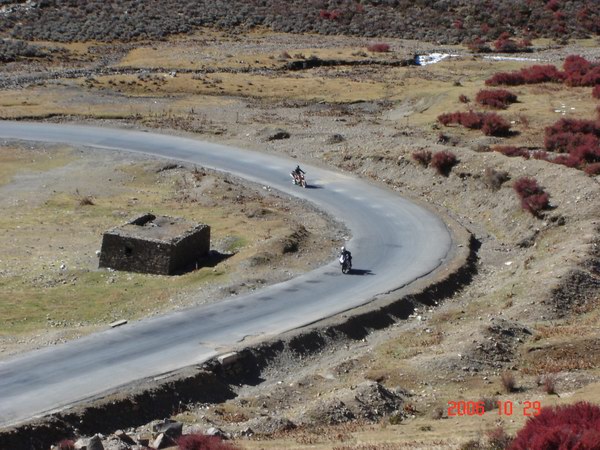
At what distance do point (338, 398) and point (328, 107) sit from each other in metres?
46.9

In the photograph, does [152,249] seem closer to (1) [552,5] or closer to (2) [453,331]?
(2) [453,331]

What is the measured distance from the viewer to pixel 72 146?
6075cm

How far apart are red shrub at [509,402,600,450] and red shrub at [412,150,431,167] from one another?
3293 cm

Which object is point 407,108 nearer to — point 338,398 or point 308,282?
point 308,282

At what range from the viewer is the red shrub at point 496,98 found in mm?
64312

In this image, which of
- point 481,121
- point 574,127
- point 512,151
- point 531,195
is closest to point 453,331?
point 531,195

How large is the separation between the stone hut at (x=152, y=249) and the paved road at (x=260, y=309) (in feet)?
17.6

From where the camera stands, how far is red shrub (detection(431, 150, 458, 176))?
2026 inches

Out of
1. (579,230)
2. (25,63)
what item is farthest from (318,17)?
(579,230)

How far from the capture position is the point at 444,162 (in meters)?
51.5

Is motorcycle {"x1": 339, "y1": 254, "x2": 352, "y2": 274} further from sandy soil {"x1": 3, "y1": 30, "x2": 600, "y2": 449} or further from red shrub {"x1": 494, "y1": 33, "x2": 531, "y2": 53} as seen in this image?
red shrub {"x1": 494, "y1": 33, "x2": 531, "y2": 53}

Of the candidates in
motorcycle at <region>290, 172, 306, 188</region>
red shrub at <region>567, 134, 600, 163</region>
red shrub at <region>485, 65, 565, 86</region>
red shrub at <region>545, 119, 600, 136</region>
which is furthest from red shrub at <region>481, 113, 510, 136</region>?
red shrub at <region>485, 65, 565, 86</region>

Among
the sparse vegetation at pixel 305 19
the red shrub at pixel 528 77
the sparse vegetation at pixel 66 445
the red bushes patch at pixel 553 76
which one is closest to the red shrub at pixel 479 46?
the sparse vegetation at pixel 305 19

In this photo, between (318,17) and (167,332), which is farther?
(318,17)
